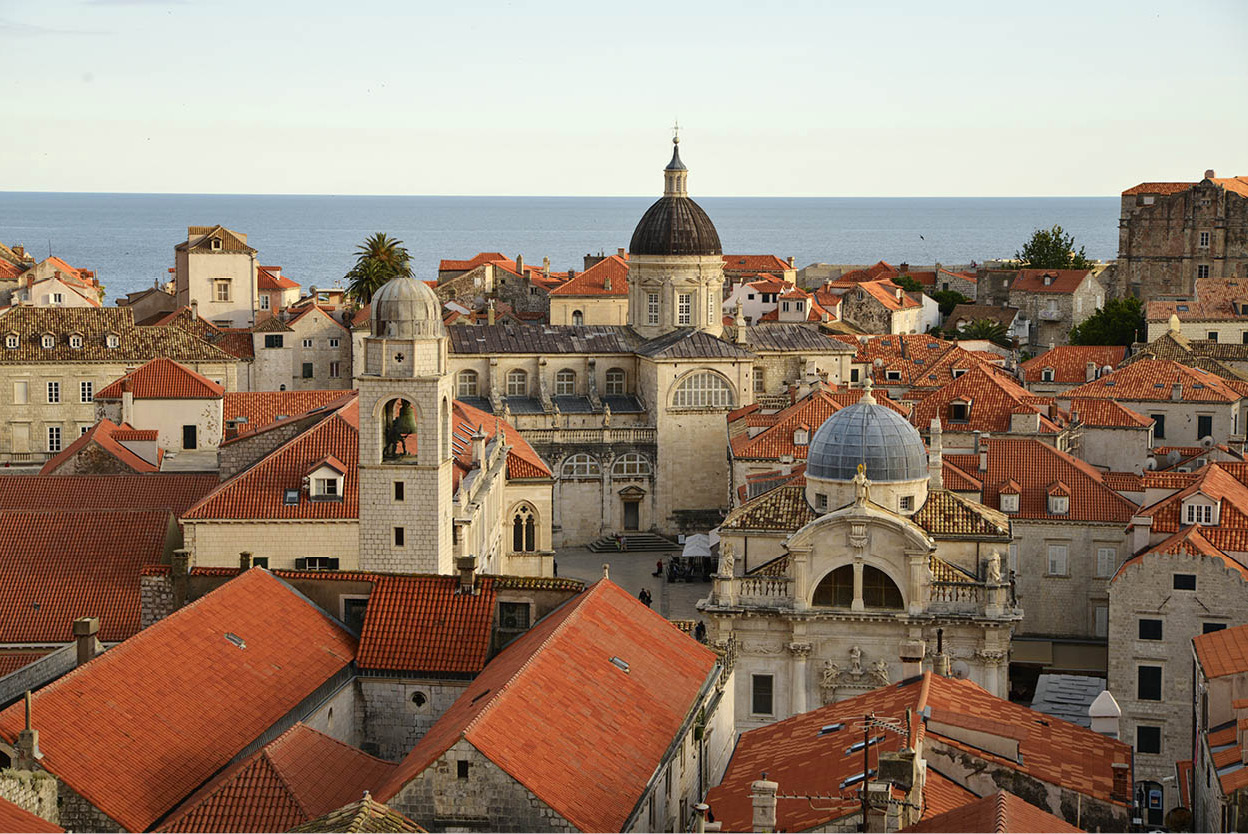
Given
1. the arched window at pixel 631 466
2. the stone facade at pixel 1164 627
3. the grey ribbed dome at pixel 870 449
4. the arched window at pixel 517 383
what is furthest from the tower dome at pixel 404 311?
the arched window at pixel 517 383

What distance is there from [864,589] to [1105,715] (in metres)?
9.99

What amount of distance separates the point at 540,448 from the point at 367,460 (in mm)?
30830

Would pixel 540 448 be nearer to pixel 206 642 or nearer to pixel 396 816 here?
pixel 206 642

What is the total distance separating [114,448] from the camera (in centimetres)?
5653

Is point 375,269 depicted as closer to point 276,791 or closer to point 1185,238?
point 1185,238

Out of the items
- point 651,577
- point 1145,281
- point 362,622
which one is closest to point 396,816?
point 362,622

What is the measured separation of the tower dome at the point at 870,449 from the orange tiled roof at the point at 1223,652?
9164mm

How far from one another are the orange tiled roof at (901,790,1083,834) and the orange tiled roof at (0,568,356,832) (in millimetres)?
11454

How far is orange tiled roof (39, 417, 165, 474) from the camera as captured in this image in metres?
55.6

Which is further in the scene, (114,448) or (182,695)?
(114,448)

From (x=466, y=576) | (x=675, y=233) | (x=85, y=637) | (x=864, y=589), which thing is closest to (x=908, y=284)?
(x=675, y=233)

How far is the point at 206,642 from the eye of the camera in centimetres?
3381

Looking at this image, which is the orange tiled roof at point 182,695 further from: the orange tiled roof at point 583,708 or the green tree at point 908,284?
the green tree at point 908,284

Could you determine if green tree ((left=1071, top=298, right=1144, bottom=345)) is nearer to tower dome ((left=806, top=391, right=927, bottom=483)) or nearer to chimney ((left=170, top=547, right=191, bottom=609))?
tower dome ((left=806, top=391, right=927, bottom=483))
